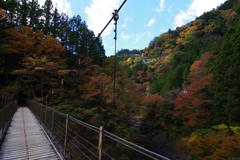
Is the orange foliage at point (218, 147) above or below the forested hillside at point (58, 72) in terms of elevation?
below

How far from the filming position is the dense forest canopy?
406 inches

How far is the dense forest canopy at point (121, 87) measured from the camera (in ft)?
33.8

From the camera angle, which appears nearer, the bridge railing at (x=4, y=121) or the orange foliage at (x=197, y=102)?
the bridge railing at (x=4, y=121)

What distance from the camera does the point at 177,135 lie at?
587 inches

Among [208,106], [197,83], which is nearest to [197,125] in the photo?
[208,106]

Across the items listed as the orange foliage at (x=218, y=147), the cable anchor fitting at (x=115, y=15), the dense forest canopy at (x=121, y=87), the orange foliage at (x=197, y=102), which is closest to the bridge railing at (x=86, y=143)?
the dense forest canopy at (x=121, y=87)

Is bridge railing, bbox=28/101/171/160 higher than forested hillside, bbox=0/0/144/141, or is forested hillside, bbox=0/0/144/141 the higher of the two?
forested hillside, bbox=0/0/144/141

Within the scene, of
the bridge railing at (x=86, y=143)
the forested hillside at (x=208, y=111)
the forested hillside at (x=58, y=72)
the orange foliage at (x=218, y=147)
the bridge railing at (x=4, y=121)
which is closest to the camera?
the bridge railing at (x=86, y=143)

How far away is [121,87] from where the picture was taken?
13.6 metres

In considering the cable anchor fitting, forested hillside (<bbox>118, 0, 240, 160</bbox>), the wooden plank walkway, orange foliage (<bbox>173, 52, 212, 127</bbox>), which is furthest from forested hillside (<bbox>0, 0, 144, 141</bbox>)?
orange foliage (<bbox>173, 52, 212, 127</bbox>)

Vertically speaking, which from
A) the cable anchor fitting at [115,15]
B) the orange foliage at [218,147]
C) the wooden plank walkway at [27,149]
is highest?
the cable anchor fitting at [115,15]

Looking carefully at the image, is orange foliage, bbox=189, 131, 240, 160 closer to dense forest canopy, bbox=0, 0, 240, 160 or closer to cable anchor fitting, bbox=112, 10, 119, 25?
dense forest canopy, bbox=0, 0, 240, 160

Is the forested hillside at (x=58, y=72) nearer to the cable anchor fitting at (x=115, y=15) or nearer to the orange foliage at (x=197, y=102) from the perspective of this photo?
the cable anchor fitting at (x=115, y=15)

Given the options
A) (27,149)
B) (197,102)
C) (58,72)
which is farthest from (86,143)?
(58,72)
